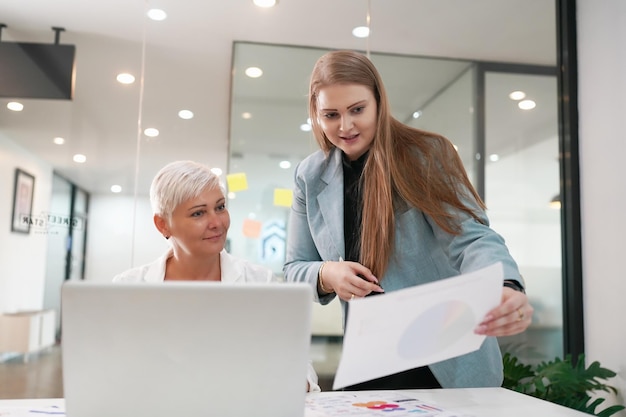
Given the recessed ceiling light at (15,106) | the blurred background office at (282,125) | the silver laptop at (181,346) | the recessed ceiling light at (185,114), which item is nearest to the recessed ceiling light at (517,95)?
the blurred background office at (282,125)

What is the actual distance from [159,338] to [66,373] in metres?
0.14

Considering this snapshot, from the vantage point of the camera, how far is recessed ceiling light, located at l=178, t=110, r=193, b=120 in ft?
9.59

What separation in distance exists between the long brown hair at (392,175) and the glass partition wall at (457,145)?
1.48 metres

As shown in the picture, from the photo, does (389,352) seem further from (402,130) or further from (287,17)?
(287,17)

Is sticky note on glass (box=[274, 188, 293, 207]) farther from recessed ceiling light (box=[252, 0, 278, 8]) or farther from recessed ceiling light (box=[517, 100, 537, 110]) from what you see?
recessed ceiling light (box=[517, 100, 537, 110])

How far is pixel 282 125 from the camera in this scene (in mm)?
3023

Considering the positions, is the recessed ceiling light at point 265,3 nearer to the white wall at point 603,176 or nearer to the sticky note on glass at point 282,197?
the sticky note on glass at point 282,197

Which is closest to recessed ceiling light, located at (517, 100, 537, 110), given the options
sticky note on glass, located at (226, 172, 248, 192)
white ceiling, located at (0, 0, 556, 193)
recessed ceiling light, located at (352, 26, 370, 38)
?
white ceiling, located at (0, 0, 556, 193)

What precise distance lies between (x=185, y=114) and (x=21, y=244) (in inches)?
40.6

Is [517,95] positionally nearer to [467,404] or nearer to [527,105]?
[527,105]

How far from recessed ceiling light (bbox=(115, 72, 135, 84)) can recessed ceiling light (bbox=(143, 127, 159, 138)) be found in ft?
0.88

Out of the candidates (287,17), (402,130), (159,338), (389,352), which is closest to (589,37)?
(287,17)

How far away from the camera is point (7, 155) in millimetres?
2764

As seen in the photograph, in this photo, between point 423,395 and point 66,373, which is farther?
point 423,395
